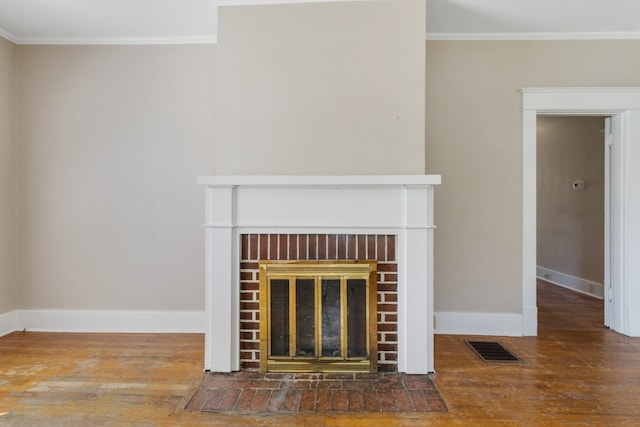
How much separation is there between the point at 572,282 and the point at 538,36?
314cm

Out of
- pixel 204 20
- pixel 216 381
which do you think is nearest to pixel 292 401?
pixel 216 381

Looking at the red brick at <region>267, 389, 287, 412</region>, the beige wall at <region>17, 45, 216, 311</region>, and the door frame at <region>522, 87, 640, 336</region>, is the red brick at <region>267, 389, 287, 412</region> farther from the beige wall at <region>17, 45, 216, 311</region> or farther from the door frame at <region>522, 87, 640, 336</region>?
the door frame at <region>522, 87, 640, 336</region>

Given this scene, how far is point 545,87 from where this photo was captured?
9.39 ft

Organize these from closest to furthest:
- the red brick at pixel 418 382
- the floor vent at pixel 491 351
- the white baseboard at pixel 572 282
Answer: the red brick at pixel 418 382, the floor vent at pixel 491 351, the white baseboard at pixel 572 282

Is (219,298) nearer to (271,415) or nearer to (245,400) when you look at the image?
(245,400)

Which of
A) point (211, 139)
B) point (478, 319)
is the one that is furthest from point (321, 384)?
point (211, 139)

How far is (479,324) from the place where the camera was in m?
2.89

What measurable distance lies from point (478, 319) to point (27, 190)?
3.89m

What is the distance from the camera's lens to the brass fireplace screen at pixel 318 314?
2195 mm

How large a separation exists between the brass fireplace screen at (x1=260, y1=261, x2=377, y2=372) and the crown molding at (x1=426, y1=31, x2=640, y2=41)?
198 centimetres

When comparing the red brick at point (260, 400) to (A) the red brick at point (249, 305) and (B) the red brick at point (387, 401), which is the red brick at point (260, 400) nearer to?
(A) the red brick at point (249, 305)

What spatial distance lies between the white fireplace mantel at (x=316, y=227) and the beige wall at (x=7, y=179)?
6.52 ft

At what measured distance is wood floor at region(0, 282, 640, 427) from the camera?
5.69ft

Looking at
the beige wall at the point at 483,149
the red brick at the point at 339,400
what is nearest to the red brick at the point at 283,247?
the red brick at the point at 339,400
